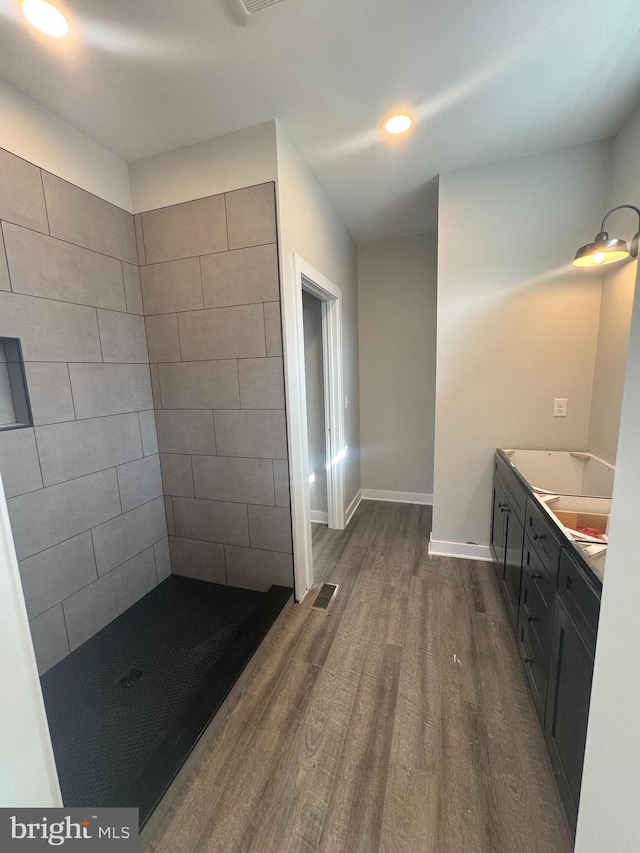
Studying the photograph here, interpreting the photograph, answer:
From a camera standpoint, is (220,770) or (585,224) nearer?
(220,770)

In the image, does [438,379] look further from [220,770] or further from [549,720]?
[220,770]

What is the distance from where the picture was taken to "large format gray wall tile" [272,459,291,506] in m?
2.02

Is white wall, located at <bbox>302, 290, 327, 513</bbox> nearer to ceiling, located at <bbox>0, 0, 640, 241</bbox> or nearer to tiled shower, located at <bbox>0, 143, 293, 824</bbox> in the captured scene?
tiled shower, located at <bbox>0, 143, 293, 824</bbox>

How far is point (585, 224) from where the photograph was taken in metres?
2.08

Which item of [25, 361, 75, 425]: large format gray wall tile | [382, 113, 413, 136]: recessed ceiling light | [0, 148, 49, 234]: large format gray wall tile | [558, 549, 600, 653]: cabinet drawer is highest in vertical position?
[382, 113, 413, 136]: recessed ceiling light

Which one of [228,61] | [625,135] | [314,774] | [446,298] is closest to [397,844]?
[314,774]

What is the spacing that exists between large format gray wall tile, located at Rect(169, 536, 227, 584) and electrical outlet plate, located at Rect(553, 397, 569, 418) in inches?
98.7

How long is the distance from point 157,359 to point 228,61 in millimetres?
→ 1535

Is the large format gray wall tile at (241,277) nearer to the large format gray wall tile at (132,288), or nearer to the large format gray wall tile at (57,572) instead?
the large format gray wall tile at (132,288)

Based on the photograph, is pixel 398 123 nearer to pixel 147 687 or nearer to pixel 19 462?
pixel 19 462

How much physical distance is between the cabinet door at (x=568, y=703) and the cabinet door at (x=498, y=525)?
937mm

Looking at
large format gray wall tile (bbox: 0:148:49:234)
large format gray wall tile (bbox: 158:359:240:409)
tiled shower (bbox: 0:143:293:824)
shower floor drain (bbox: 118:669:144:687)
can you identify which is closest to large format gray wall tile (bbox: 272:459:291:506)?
tiled shower (bbox: 0:143:293:824)

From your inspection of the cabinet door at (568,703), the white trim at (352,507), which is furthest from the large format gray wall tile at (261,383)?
the white trim at (352,507)

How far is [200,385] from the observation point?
83.3 inches
